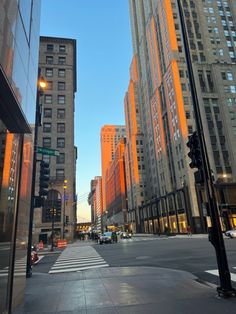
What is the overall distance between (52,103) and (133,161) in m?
53.0

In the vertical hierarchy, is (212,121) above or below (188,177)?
above

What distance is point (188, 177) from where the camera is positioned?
52750 millimetres

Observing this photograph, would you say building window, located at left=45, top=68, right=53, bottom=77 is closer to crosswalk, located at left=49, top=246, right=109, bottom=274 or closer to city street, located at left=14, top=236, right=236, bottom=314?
crosswalk, located at left=49, top=246, right=109, bottom=274

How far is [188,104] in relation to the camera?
58406 millimetres

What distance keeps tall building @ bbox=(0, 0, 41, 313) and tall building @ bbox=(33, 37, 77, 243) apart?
37.6 meters

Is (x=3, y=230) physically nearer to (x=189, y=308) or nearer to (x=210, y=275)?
(x=189, y=308)

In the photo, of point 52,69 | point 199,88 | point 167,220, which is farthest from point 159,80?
point 167,220

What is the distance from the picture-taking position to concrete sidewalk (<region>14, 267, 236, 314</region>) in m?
5.46

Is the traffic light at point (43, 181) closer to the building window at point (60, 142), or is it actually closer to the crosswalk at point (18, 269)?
the crosswalk at point (18, 269)

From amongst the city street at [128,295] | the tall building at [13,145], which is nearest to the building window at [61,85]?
the tall building at [13,145]

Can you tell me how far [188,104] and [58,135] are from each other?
31815 mm

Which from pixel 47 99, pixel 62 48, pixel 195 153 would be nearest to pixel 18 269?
pixel 195 153

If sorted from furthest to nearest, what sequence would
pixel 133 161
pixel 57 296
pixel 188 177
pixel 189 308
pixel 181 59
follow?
pixel 133 161 → pixel 181 59 → pixel 188 177 → pixel 57 296 → pixel 189 308

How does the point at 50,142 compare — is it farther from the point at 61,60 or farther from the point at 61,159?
the point at 61,60
